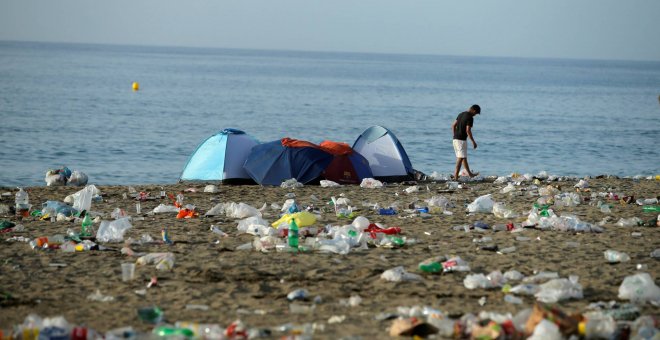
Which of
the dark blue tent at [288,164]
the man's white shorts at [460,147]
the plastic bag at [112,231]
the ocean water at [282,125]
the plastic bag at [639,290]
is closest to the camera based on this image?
the plastic bag at [639,290]

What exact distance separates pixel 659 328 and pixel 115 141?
2235 cm

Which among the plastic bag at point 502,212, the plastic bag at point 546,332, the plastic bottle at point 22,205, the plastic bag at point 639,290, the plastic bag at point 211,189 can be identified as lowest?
the plastic bag at point 211,189

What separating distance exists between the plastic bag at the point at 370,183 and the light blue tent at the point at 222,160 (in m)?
2.06

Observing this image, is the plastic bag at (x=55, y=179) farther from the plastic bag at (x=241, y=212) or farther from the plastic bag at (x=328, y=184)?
the plastic bag at (x=241, y=212)

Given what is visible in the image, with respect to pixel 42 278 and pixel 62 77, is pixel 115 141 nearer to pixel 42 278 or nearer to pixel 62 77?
pixel 42 278

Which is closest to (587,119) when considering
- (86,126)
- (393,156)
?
(86,126)

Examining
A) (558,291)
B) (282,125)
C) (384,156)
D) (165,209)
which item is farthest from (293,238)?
(282,125)

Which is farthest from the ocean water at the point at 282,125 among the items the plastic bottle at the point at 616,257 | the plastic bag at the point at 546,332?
the plastic bag at the point at 546,332

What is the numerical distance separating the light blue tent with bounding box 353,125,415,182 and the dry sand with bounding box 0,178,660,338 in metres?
4.64

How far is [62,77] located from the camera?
65938 millimetres

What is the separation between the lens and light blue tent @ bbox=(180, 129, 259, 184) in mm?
15414

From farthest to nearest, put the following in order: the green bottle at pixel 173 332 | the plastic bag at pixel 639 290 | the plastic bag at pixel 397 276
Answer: the plastic bag at pixel 397 276
the plastic bag at pixel 639 290
the green bottle at pixel 173 332

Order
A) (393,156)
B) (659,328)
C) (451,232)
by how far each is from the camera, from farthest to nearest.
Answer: (393,156) < (451,232) < (659,328)

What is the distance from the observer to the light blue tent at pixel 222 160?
15.4 m
